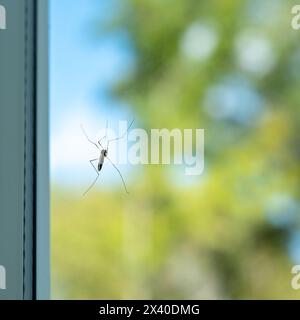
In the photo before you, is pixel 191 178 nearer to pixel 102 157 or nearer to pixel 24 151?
pixel 102 157

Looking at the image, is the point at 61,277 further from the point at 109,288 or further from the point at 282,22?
the point at 282,22

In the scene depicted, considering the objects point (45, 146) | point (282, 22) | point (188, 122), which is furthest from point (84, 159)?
point (282, 22)

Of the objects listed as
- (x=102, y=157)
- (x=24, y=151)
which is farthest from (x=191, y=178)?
(x=24, y=151)

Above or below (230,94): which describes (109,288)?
below

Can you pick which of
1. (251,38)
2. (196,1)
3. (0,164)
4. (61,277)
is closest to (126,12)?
(196,1)

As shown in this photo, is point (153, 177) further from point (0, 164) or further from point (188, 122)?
point (0, 164)
